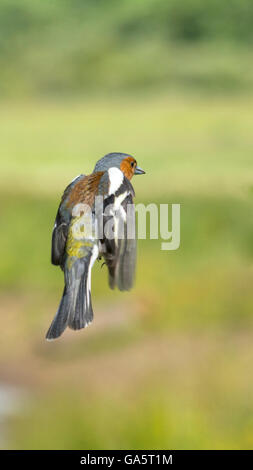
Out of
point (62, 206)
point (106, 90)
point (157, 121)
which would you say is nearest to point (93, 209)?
point (62, 206)

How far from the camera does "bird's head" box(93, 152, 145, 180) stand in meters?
2.30

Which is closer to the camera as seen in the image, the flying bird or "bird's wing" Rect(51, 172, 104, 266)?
the flying bird

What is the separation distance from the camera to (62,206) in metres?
2.22

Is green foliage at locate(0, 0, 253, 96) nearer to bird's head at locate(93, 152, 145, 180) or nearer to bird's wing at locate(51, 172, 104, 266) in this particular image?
bird's head at locate(93, 152, 145, 180)

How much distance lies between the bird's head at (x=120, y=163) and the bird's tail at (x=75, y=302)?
0.24 m

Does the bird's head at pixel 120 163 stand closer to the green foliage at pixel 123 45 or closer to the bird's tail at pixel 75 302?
the bird's tail at pixel 75 302

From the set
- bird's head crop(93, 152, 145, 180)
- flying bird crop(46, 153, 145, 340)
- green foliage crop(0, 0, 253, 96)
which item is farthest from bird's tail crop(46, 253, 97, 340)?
green foliage crop(0, 0, 253, 96)

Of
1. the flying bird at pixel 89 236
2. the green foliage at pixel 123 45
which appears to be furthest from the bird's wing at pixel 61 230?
the green foliage at pixel 123 45

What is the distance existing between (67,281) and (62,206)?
0.18m

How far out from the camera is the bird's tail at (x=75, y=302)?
200 cm

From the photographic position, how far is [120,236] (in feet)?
6.86

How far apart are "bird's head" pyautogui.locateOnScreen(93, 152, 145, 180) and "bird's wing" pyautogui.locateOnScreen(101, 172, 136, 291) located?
0.10 m

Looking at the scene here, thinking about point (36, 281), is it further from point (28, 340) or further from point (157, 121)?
point (157, 121)

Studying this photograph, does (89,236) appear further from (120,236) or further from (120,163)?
(120,163)
